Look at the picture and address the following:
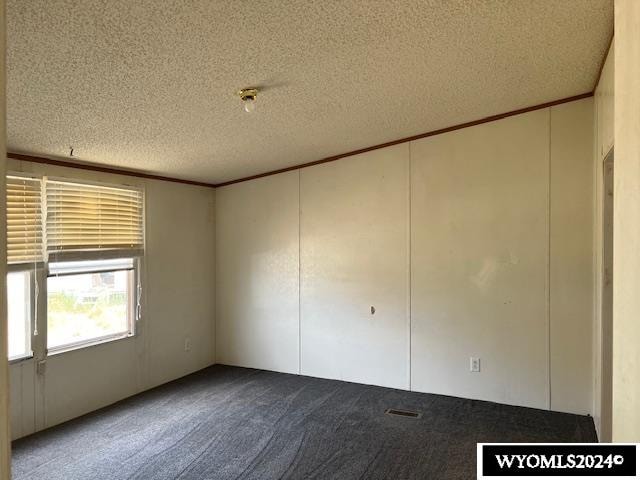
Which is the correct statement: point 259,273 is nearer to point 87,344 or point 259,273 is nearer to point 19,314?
point 87,344

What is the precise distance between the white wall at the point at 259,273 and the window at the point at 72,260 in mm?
1157

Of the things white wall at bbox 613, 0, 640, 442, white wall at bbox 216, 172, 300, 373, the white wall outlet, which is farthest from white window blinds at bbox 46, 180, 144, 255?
white wall at bbox 613, 0, 640, 442

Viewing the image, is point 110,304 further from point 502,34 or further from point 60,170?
point 502,34

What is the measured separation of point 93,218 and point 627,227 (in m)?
3.84

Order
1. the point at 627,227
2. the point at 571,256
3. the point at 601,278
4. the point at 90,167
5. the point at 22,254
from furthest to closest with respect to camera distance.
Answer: the point at 90,167 → the point at 571,256 → the point at 22,254 → the point at 601,278 → the point at 627,227

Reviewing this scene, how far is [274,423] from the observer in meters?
3.53

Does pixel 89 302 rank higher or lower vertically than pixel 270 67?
lower

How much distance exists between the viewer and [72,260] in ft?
12.0

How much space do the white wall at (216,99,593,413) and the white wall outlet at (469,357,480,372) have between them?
5cm

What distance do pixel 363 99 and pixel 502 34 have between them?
98 cm

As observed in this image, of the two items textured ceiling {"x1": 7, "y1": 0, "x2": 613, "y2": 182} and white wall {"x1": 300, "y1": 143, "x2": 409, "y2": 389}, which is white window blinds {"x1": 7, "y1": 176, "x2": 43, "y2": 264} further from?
white wall {"x1": 300, "y1": 143, "x2": 409, "y2": 389}

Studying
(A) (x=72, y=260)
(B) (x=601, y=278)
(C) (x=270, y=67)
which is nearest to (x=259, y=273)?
(A) (x=72, y=260)

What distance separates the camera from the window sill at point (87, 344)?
354 centimetres

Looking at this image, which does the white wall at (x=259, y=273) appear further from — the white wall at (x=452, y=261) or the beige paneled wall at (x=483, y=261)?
the beige paneled wall at (x=483, y=261)
